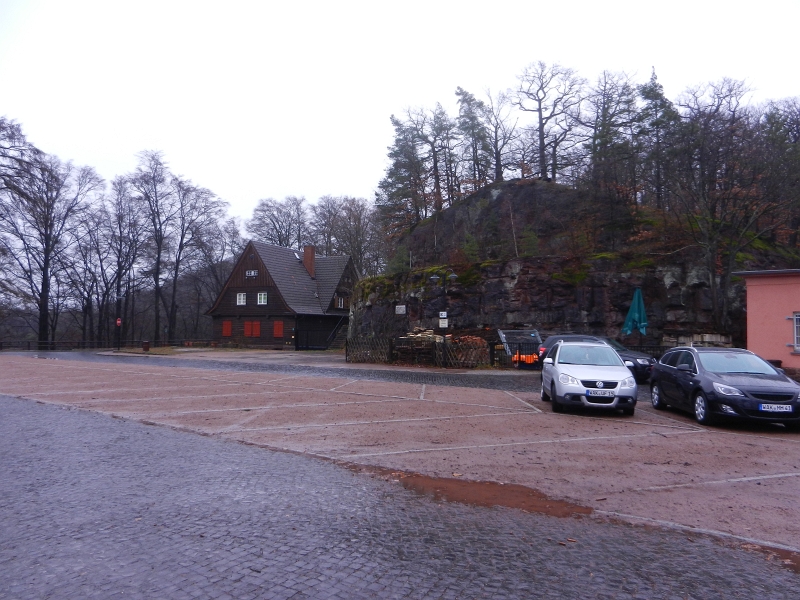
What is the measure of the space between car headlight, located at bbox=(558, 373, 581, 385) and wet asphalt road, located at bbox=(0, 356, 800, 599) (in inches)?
271

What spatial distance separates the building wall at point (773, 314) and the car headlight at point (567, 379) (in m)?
12.7

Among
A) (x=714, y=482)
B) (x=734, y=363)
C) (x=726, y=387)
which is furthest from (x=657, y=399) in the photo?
(x=714, y=482)

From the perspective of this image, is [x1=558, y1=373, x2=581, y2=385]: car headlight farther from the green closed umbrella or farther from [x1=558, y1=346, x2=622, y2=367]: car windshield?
the green closed umbrella

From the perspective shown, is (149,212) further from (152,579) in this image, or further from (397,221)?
(152,579)

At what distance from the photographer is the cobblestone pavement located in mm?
4484

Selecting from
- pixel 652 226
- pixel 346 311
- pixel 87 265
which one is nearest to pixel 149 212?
pixel 87 265

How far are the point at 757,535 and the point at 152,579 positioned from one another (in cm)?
500

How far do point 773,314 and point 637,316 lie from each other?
757 centimetres

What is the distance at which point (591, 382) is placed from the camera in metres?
13.4

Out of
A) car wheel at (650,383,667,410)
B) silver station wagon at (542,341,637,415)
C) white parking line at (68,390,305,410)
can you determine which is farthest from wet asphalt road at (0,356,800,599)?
car wheel at (650,383,667,410)

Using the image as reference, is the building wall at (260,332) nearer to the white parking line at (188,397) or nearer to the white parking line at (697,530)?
the white parking line at (188,397)

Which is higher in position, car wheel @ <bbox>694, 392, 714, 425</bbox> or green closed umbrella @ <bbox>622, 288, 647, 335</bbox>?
green closed umbrella @ <bbox>622, 288, 647, 335</bbox>

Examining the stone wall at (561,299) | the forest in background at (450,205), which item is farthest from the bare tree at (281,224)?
the stone wall at (561,299)

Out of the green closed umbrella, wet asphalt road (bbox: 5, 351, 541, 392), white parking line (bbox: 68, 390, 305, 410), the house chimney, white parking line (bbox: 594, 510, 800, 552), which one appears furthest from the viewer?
the house chimney
